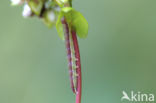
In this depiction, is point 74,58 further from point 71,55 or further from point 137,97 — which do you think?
point 137,97

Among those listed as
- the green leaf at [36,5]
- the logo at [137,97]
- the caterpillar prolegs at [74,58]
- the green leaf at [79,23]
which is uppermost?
the green leaf at [36,5]

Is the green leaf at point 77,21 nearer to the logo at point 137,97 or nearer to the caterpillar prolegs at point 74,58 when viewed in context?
the caterpillar prolegs at point 74,58

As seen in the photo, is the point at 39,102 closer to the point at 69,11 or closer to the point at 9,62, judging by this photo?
the point at 9,62

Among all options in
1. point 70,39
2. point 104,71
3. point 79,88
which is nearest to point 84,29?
point 70,39

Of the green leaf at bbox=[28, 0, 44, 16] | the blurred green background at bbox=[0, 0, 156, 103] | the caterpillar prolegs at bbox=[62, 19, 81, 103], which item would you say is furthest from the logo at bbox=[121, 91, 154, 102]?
the green leaf at bbox=[28, 0, 44, 16]

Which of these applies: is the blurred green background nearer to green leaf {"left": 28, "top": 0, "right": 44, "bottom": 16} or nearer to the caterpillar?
the caterpillar

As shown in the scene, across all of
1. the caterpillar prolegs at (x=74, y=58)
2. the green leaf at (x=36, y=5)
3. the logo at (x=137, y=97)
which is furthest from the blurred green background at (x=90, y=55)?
the green leaf at (x=36, y=5)
